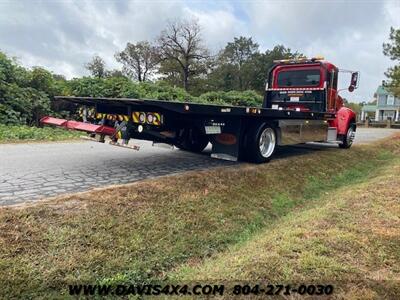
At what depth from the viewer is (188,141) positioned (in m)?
8.38

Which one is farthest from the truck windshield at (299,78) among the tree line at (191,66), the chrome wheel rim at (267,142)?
the tree line at (191,66)

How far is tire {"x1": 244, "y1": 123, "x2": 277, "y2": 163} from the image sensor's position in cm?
724

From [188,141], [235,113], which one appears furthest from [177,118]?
[188,141]

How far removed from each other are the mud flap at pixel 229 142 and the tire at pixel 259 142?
36 cm

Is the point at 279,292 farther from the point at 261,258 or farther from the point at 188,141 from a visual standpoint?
the point at 188,141

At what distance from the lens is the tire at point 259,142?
7238 millimetres

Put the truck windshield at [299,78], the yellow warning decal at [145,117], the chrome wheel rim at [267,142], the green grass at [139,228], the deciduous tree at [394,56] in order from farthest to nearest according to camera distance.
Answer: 1. the deciduous tree at [394,56]
2. the truck windshield at [299,78]
3. the chrome wheel rim at [267,142]
4. the yellow warning decal at [145,117]
5. the green grass at [139,228]

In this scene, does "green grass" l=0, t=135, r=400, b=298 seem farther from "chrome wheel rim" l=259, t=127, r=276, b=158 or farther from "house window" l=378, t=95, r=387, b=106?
"house window" l=378, t=95, r=387, b=106

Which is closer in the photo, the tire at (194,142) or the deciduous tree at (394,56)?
the tire at (194,142)

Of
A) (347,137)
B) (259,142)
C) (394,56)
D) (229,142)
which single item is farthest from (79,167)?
(394,56)

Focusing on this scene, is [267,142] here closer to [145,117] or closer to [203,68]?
[145,117]

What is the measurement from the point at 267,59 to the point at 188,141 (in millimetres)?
50795

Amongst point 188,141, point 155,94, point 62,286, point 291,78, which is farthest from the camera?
point 155,94

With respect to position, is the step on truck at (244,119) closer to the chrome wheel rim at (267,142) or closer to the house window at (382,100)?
the chrome wheel rim at (267,142)
